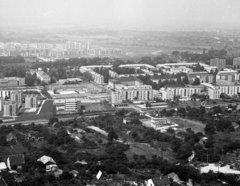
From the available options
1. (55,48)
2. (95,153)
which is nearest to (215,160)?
(95,153)

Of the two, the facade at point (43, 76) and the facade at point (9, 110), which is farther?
the facade at point (43, 76)

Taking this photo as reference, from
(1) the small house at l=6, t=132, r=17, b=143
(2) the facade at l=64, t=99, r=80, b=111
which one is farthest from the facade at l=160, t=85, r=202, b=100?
(1) the small house at l=6, t=132, r=17, b=143

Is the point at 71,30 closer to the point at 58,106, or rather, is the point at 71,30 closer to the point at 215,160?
the point at 58,106

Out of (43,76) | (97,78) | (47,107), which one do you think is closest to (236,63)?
(97,78)

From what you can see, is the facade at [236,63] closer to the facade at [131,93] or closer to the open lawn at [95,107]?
the facade at [131,93]

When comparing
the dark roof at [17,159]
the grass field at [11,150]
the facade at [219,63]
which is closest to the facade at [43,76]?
Answer: the facade at [219,63]

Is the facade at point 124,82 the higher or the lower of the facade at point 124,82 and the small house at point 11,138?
the higher
